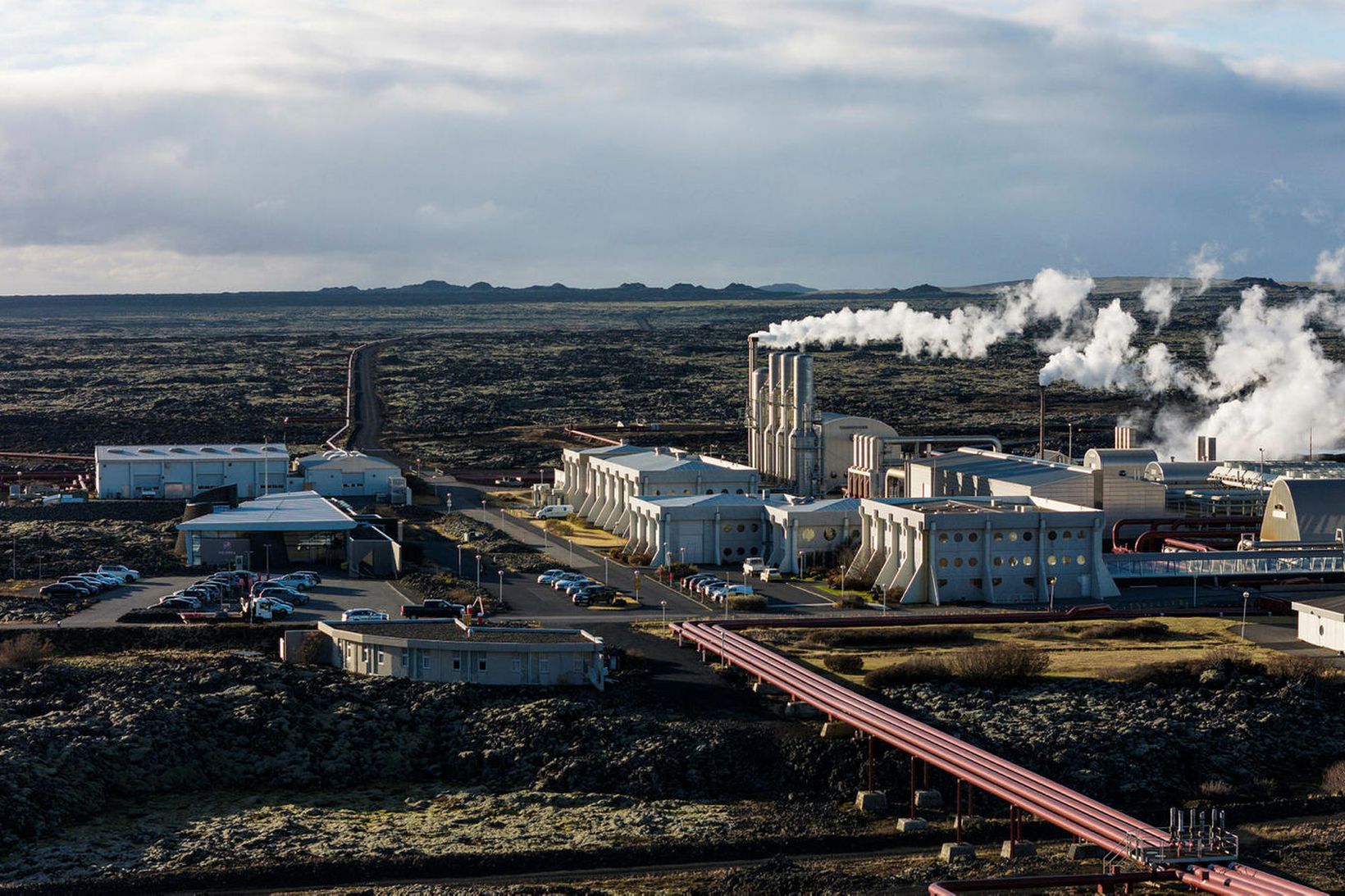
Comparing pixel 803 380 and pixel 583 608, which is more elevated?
pixel 803 380

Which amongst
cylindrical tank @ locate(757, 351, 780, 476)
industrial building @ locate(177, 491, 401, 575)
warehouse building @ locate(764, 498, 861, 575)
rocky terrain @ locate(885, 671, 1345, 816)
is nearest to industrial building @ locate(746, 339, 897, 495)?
cylindrical tank @ locate(757, 351, 780, 476)

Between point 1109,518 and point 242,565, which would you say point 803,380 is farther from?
point 242,565

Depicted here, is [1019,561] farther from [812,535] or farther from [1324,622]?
[1324,622]

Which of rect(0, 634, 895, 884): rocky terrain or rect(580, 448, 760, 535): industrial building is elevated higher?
rect(580, 448, 760, 535): industrial building

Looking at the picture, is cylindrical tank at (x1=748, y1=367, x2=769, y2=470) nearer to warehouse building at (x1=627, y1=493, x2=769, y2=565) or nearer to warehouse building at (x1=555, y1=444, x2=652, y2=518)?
warehouse building at (x1=555, y1=444, x2=652, y2=518)

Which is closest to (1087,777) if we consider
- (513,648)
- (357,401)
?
(513,648)

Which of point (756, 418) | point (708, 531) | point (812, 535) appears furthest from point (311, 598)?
point (756, 418)
